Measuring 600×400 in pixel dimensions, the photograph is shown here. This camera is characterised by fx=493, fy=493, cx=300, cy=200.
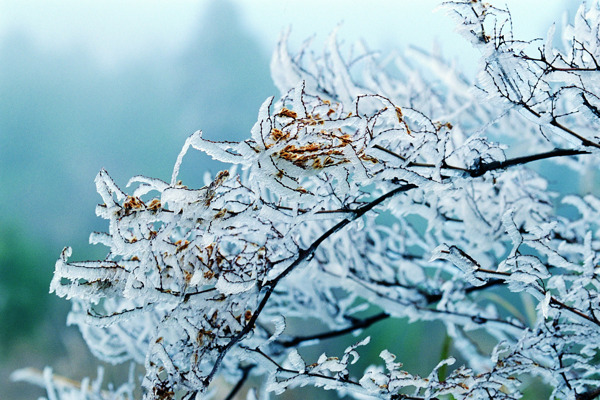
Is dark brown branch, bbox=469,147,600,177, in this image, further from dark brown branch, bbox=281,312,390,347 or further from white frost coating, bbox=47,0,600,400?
→ dark brown branch, bbox=281,312,390,347

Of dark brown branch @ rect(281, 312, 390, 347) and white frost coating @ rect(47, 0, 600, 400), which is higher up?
dark brown branch @ rect(281, 312, 390, 347)

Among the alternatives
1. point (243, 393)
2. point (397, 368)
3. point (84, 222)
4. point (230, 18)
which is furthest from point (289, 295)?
point (230, 18)

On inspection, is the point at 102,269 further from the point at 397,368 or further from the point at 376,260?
the point at 376,260

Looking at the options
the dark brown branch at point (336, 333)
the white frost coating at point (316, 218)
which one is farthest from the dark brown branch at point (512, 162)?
the dark brown branch at point (336, 333)

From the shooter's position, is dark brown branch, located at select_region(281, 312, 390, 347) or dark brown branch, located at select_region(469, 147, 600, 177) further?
dark brown branch, located at select_region(281, 312, 390, 347)

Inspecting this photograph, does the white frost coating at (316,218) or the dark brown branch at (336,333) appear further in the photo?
the dark brown branch at (336,333)

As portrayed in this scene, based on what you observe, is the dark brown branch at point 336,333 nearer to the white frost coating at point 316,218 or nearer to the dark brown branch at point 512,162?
the white frost coating at point 316,218

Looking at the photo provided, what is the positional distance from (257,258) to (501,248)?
17.9 inches

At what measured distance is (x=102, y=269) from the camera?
33 cm

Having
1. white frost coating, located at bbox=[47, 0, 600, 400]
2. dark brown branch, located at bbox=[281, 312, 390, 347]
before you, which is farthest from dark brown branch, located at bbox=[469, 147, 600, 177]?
dark brown branch, located at bbox=[281, 312, 390, 347]

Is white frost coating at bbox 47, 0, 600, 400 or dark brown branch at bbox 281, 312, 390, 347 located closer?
white frost coating at bbox 47, 0, 600, 400

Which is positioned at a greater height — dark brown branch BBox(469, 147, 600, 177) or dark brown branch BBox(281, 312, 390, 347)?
dark brown branch BBox(281, 312, 390, 347)

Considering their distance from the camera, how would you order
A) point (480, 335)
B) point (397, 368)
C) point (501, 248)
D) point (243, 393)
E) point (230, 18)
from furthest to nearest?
1. point (230, 18)
2. point (480, 335)
3. point (243, 393)
4. point (501, 248)
5. point (397, 368)

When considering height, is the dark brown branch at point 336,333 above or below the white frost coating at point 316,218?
above
